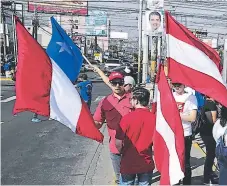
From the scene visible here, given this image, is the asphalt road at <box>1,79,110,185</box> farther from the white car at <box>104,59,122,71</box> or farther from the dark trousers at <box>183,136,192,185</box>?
the white car at <box>104,59,122,71</box>

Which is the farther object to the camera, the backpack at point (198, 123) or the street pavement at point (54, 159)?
the street pavement at point (54, 159)

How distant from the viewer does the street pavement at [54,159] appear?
21.0 ft

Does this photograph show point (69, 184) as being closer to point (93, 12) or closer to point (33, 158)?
point (33, 158)

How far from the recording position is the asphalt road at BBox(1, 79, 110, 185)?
6461mm

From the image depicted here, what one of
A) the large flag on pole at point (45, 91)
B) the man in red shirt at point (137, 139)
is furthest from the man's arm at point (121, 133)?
the large flag on pole at point (45, 91)

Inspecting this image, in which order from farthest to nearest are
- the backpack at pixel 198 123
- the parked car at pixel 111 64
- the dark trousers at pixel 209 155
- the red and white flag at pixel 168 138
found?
the parked car at pixel 111 64
the dark trousers at pixel 209 155
the backpack at pixel 198 123
the red and white flag at pixel 168 138

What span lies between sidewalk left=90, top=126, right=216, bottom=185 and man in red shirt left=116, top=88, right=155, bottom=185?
80.4 inches

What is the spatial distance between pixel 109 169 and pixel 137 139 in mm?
3033

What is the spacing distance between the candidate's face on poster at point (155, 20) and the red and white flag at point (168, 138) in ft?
60.5

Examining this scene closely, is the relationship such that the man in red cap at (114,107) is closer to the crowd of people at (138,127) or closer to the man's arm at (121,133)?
the crowd of people at (138,127)

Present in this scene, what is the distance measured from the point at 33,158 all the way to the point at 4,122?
4382 mm

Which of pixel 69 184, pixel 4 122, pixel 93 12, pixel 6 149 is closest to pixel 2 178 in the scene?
pixel 69 184

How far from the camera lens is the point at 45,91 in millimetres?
4008

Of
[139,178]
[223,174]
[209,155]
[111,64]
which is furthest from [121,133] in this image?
[111,64]
